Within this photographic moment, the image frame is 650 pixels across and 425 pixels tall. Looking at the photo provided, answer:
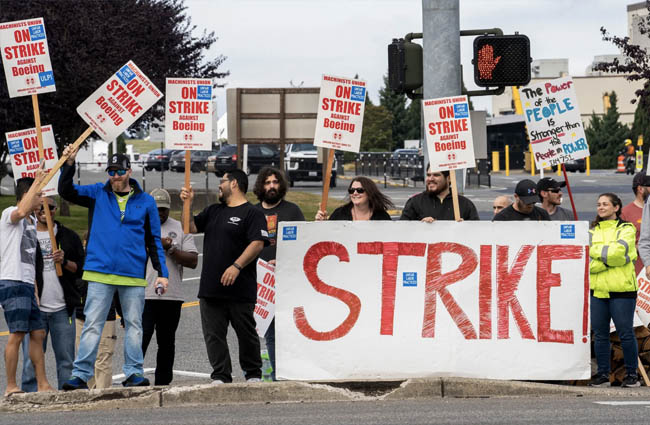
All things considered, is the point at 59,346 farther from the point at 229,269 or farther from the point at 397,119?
the point at 397,119

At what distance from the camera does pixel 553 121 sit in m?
11.3

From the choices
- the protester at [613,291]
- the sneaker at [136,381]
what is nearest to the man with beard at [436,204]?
the protester at [613,291]

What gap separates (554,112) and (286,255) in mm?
3292

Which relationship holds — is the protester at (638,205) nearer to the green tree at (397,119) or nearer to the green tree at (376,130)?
the green tree at (376,130)

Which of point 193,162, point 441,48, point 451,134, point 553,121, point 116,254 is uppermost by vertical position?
point 441,48

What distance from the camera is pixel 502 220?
1012 centimetres

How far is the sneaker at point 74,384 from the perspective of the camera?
8.80 meters

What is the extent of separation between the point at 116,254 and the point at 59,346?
3.41 feet

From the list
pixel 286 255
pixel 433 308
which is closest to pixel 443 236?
pixel 433 308

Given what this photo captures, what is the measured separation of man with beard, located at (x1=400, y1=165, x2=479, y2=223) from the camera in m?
10.1

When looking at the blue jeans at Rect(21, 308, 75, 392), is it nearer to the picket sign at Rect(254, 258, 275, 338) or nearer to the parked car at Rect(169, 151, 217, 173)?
the picket sign at Rect(254, 258, 275, 338)

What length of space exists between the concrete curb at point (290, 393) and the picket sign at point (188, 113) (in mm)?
2061

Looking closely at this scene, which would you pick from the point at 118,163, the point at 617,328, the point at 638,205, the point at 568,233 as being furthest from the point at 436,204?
the point at 118,163

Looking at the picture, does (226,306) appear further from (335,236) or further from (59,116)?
(59,116)
